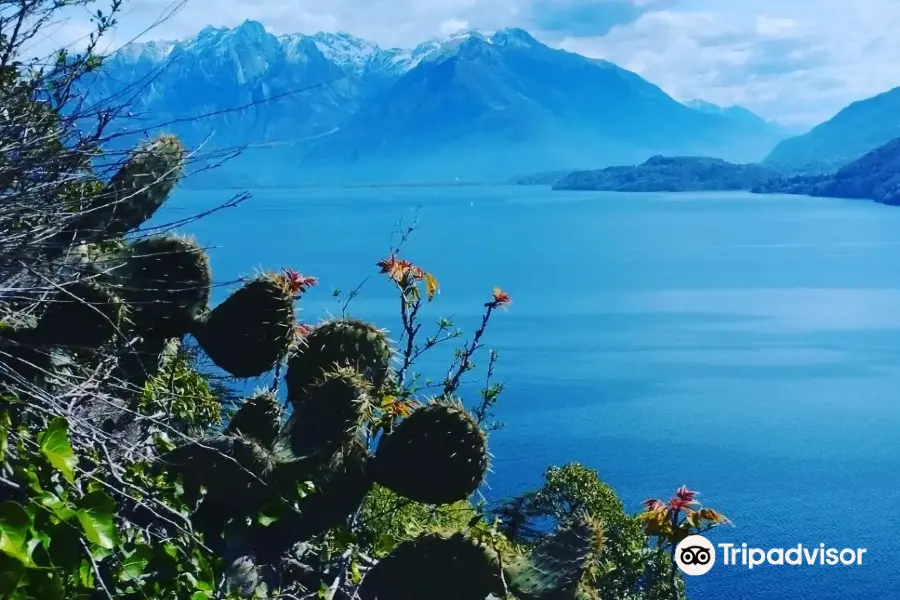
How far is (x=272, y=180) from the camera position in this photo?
614 feet

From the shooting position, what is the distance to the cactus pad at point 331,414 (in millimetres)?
2773

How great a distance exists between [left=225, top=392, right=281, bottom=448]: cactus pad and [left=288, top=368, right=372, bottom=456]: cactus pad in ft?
0.59

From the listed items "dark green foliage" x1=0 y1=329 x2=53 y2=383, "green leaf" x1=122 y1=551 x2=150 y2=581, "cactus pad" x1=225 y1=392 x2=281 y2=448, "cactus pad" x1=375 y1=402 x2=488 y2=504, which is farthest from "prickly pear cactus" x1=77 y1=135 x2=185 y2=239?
"green leaf" x1=122 y1=551 x2=150 y2=581

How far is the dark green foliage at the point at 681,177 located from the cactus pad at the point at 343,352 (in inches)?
5341

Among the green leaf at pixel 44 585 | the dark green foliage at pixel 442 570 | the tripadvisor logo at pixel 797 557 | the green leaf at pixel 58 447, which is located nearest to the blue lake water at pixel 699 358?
the tripadvisor logo at pixel 797 557

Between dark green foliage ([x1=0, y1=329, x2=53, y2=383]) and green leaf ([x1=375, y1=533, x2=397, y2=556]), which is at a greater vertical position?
dark green foliage ([x1=0, y1=329, x2=53, y2=383])

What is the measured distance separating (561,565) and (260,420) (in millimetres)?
1023

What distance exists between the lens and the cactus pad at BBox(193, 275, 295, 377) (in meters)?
3.13

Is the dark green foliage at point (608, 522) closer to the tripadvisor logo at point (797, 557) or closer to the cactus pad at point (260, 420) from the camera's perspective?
the cactus pad at point (260, 420)

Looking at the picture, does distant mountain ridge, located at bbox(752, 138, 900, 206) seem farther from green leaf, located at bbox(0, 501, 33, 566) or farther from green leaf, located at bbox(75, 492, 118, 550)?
green leaf, located at bbox(0, 501, 33, 566)

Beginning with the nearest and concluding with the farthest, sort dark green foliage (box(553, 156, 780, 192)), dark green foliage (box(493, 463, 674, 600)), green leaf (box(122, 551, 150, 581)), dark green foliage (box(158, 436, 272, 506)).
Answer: green leaf (box(122, 551, 150, 581)), dark green foliage (box(158, 436, 272, 506)), dark green foliage (box(493, 463, 674, 600)), dark green foliage (box(553, 156, 780, 192))

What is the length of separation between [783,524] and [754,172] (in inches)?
4976

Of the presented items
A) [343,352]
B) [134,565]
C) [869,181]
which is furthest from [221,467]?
[869,181]

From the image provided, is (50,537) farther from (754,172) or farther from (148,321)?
(754,172)
